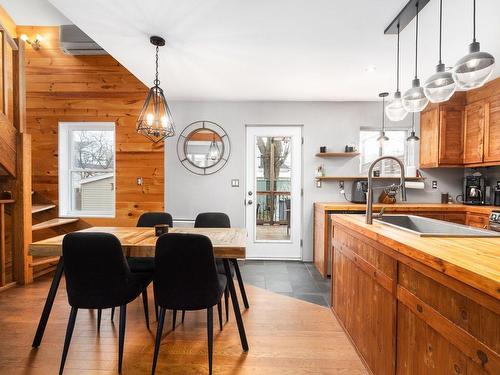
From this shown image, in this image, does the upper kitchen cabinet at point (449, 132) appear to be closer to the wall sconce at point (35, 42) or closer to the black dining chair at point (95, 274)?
the black dining chair at point (95, 274)

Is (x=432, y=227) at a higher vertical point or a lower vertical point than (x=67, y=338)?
higher

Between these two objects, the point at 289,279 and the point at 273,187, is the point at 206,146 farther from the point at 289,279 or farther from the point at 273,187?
the point at 289,279

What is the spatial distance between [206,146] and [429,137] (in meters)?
3.27

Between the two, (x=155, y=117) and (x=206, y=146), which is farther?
(x=206, y=146)

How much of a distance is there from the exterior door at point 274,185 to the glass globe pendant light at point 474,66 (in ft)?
8.54

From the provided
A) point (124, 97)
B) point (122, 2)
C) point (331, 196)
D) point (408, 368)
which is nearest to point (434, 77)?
point (408, 368)

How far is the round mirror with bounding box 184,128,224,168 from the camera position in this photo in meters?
3.98

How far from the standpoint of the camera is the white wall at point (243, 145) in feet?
13.0

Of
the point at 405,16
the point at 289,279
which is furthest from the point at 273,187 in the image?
the point at 405,16

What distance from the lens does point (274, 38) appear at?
7.44 ft

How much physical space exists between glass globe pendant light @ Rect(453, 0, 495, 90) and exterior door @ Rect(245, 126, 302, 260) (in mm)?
2604

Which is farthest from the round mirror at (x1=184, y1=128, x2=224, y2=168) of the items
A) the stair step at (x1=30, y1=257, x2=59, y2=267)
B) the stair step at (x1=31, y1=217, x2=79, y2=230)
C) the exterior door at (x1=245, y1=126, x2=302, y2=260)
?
the stair step at (x1=30, y1=257, x2=59, y2=267)

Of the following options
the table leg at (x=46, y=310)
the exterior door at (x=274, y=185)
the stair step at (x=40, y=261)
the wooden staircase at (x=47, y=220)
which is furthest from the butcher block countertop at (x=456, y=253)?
the wooden staircase at (x=47, y=220)

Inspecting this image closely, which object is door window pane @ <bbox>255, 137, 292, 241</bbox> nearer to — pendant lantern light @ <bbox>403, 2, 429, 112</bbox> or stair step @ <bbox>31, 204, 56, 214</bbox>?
pendant lantern light @ <bbox>403, 2, 429, 112</bbox>
